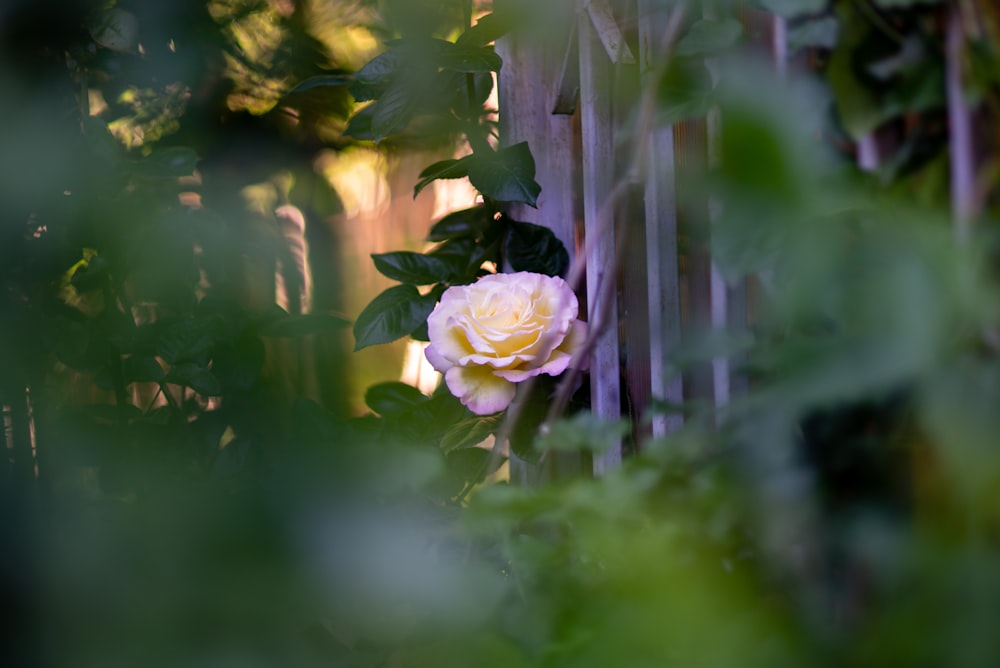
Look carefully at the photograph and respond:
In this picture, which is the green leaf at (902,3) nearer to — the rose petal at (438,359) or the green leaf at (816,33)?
the green leaf at (816,33)

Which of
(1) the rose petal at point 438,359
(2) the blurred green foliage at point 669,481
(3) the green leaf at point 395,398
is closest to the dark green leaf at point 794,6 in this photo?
(2) the blurred green foliage at point 669,481

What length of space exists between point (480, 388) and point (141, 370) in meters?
0.58

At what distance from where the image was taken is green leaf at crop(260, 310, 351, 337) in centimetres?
130

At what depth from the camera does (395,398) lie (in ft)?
4.30

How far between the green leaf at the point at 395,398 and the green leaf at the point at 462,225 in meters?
0.26

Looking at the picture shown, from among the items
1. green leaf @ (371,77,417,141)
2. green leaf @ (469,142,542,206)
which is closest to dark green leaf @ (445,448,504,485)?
green leaf @ (469,142,542,206)

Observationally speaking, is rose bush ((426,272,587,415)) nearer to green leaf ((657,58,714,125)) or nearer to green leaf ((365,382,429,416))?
green leaf ((365,382,429,416))

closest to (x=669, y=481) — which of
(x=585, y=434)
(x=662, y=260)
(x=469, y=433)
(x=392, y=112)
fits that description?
(x=585, y=434)

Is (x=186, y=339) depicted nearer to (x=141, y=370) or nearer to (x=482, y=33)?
(x=141, y=370)

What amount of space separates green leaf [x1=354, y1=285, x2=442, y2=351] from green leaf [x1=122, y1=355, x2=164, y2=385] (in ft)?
1.10

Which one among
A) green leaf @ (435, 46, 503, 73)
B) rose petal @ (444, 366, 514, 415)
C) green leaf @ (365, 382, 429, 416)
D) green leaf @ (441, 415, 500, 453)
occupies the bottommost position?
green leaf @ (441, 415, 500, 453)

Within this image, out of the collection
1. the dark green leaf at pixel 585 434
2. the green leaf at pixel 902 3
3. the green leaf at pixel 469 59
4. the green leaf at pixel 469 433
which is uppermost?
the green leaf at pixel 469 59

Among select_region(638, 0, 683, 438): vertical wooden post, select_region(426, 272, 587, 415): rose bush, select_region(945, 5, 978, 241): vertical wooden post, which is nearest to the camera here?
select_region(945, 5, 978, 241): vertical wooden post

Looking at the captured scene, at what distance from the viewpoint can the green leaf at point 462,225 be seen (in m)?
1.32
